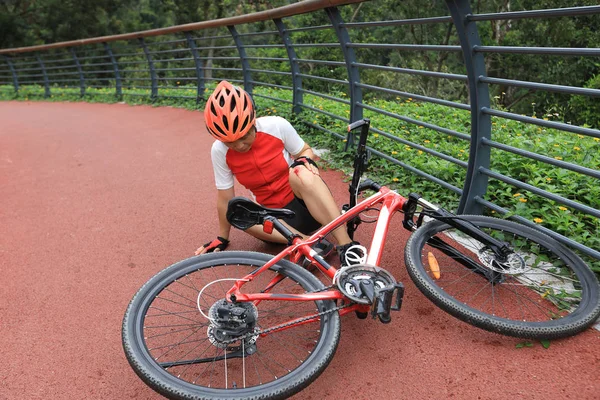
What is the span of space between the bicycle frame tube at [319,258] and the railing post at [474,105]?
2.95ft

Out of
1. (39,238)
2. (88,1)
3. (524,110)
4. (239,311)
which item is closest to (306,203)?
(239,311)

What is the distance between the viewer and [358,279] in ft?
7.18

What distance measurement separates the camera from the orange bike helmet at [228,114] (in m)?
2.61

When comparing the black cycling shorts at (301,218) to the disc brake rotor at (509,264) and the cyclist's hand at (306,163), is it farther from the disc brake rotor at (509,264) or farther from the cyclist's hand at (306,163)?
the disc brake rotor at (509,264)

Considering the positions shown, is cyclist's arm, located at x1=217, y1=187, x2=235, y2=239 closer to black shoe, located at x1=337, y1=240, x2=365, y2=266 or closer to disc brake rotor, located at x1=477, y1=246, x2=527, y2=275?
black shoe, located at x1=337, y1=240, x2=365, y2=266

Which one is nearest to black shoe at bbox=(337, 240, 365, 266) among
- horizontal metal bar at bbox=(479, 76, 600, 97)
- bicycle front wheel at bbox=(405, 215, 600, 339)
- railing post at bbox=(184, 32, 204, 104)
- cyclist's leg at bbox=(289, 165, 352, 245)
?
cyclist's leg at bbox=(289, 165, 352, 245)

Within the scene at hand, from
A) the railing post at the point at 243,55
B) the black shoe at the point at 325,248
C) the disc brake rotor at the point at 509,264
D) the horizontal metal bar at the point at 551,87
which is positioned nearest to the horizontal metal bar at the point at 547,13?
the horizontal metal bar at the point at 551,87

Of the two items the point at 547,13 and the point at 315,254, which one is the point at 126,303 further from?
the point at 547,13

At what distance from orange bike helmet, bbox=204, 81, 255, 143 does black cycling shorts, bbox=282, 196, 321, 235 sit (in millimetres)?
677

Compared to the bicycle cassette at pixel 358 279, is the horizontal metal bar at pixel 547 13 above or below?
above

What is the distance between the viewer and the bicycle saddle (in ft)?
7.70

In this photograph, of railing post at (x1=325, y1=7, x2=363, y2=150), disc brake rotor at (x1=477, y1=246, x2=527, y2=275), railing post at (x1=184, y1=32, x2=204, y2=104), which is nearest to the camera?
disc brake rotor at (x1=477, y1=246, x2=527, y2=275)

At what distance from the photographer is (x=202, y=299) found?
9.34 ft

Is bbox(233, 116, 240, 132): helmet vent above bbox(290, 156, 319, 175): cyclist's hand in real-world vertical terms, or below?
above
